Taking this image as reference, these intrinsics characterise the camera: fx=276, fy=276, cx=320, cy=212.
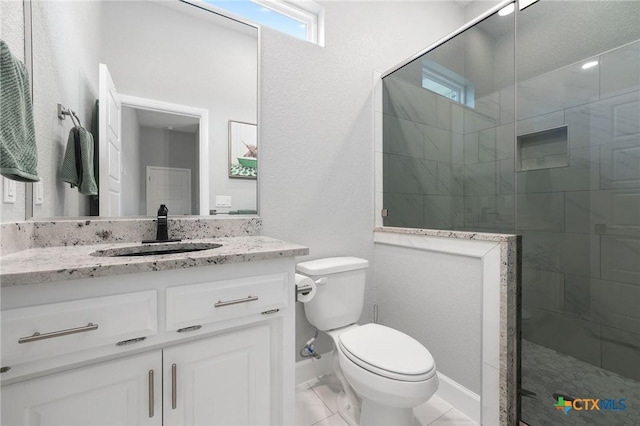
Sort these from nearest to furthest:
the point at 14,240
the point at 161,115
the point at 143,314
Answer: the point at 143,314, the point at 14,240, the point at 161,115

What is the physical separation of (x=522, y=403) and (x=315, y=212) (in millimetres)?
1370

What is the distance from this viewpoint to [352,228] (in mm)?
1850

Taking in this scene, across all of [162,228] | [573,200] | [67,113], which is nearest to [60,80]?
[67,113]

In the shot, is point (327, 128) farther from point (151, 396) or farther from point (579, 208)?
point (151, 396)

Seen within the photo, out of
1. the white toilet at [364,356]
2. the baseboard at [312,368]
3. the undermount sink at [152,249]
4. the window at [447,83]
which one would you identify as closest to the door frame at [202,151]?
the undermount sink at [152,249]

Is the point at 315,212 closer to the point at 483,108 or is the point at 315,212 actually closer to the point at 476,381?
the point at 483,108

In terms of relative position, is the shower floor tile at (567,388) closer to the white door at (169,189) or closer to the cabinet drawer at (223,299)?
the cabinet drawer at (223,299)

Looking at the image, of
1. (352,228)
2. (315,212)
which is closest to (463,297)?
(352,228)

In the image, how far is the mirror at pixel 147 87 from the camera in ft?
3.55

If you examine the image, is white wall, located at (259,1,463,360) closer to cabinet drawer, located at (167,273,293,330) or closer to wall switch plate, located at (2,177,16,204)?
cabinet drawer, located at (167,273,293,330)

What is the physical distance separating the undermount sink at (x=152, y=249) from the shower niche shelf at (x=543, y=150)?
1473 millimetres

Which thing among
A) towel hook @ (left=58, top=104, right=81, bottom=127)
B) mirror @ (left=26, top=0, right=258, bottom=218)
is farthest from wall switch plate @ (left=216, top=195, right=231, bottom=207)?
towel hook @ (left=58, top=104, right=81, bottom=127)

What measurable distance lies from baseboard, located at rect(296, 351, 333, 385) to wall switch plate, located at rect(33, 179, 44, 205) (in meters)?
1.46

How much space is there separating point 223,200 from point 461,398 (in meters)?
1.61
